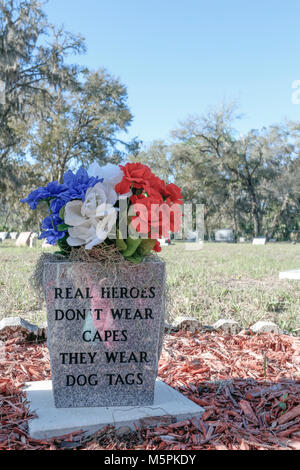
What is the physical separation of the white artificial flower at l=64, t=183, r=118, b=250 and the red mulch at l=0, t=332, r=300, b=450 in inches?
36.6

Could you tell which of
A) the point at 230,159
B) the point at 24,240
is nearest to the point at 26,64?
the point at 24,240

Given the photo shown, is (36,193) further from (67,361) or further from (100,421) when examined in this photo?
(100,421)

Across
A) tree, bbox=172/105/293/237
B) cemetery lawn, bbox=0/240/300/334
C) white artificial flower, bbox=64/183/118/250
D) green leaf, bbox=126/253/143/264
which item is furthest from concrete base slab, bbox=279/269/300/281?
tree, bbox=172/105/293/237

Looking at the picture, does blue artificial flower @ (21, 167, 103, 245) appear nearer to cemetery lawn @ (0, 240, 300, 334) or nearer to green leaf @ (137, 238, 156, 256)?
green leaf @ (137, 238, 156, 256)

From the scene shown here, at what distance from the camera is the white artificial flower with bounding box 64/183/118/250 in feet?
6.88

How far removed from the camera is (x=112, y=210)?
6.84 feet

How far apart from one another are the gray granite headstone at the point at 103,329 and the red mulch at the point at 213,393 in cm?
28

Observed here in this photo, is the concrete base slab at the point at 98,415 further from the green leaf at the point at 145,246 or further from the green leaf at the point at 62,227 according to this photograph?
the green leaf at the point at 62,227

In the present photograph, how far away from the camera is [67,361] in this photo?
2215 mm

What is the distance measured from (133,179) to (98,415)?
1220mm

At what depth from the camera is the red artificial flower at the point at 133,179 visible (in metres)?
2.19
